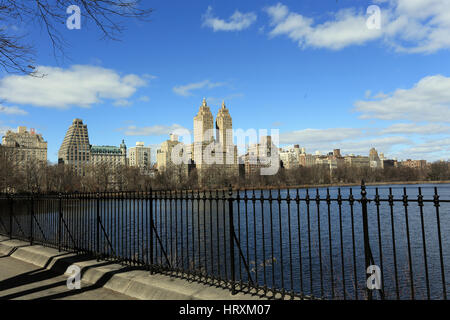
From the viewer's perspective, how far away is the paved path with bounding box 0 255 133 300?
6.11 m

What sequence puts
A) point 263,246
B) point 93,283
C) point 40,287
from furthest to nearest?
point 93,283 < point 40,287 < point 263,246

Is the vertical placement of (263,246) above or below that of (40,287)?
above

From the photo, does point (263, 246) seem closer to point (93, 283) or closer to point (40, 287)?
point (93, 283)

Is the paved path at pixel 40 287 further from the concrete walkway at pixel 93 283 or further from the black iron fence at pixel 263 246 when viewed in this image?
the black iron fence at pixel 263 246

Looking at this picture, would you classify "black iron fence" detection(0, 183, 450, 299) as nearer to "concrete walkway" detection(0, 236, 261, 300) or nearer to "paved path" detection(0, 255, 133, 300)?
"concrete walkway" detection(0, 236, 261, 300)

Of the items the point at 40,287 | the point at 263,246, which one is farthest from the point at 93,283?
the point at 263,246

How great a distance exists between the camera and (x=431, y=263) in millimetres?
16672

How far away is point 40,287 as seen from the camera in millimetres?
6672

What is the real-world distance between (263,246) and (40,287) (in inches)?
190

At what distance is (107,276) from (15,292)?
1767 millimetres

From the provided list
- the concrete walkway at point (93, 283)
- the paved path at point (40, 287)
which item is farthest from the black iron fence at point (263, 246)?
the paved path at point (40, 287)

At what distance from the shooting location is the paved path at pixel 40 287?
20.1ft

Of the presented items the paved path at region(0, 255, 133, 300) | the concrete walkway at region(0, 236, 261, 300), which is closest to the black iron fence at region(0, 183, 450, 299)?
the concrete walkway at region(0, 236, 261, 300)

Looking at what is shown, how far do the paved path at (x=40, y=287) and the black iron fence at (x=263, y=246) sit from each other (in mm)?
1085
